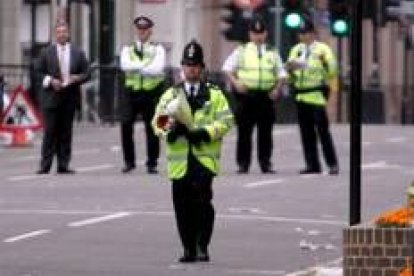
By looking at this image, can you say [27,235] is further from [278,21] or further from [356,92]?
[278,21]

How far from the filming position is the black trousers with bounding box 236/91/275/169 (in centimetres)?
2289

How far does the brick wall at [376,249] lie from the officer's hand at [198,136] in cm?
217

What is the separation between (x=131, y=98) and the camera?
22.9m

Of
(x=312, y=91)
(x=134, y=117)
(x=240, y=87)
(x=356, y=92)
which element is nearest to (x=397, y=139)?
(x=312, y=91)

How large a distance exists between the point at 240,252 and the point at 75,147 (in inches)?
611

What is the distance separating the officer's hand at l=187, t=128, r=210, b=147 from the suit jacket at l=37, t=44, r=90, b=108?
924 centimetres

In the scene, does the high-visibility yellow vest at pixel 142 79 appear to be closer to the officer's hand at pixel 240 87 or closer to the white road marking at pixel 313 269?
the officer's hand at pixel 240 87

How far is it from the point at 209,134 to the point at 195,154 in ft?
0.67

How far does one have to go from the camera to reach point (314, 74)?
2267 centimetres

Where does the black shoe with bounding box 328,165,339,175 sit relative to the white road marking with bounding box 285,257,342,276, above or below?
above

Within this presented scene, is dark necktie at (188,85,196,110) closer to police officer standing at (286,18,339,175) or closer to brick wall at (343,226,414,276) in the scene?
brick wall at (343,226,414,276)

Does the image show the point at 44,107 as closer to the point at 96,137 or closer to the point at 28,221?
the point at 28,221

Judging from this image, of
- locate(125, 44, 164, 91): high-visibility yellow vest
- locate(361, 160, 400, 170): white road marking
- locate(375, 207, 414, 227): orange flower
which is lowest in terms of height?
locate(361, 160, 400, 170): white road marking

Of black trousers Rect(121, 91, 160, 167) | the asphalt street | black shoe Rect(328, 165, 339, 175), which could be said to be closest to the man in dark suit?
the asphalt street
